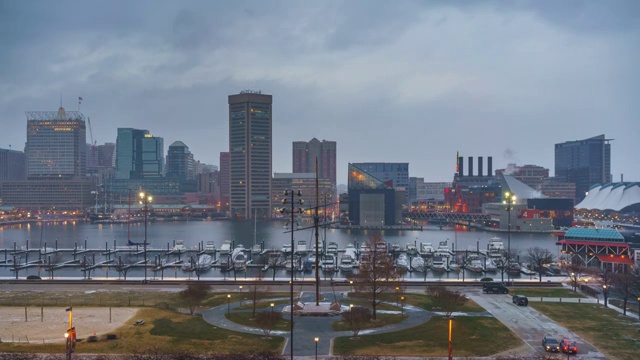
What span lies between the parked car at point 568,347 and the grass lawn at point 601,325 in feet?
4.97

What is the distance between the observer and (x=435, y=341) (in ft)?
92.9

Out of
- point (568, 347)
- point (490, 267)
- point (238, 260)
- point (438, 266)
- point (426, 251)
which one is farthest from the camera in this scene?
point (426, 251)

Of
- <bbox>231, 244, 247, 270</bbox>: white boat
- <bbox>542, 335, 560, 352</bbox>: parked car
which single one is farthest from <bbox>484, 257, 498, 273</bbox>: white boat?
<bbox>542, 335, 560, 352</bbox>: parked car

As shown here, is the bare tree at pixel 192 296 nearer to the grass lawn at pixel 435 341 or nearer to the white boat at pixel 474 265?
the grass lawn at pixel 435 341

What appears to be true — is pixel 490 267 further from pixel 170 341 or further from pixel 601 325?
pixel 170 341

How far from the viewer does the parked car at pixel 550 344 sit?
26234 mm

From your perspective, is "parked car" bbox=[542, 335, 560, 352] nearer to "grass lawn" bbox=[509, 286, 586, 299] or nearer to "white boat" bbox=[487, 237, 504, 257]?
"grass lawn" bbox=[509, 286, 586, 299]

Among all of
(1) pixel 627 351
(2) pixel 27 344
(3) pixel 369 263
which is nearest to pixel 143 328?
(2) pixel 27 344

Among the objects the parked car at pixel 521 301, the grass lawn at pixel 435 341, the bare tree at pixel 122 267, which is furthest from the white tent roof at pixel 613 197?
the grass lawn at pixel 435 341

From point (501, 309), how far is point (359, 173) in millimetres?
116479

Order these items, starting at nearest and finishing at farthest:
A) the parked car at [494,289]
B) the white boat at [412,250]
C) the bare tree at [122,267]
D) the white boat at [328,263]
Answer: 1. the parked car at [494,289]
2. the bare tree at [122,267]
3. the white boat at [328,263]
4. the white boat at [412,250]

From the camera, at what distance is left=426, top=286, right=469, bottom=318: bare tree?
3534 cm

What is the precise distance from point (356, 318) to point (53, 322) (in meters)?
19.1

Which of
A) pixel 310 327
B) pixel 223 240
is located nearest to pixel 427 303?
pixel 310 327
